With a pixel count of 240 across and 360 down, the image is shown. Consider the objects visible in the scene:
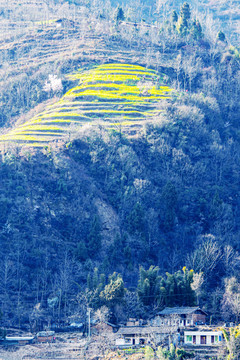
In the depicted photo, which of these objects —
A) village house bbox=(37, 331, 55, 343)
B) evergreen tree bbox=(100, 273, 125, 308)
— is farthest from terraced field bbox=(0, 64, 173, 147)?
village house bbox=(37, 331, 55, 343)

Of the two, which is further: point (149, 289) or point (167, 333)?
point (149, 289)

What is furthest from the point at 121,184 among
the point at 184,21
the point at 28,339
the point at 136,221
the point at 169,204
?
the point at 184,21

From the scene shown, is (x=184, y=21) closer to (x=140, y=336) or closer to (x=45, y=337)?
(x=45, y=337)

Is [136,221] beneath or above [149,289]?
above

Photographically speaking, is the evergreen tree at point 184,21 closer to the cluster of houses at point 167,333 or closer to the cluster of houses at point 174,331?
the cluster of houses at point 167,333

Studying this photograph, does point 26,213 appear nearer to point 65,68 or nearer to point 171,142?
point 171,142

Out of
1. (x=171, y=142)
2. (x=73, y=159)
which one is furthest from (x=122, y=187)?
(x=171, y=142)
